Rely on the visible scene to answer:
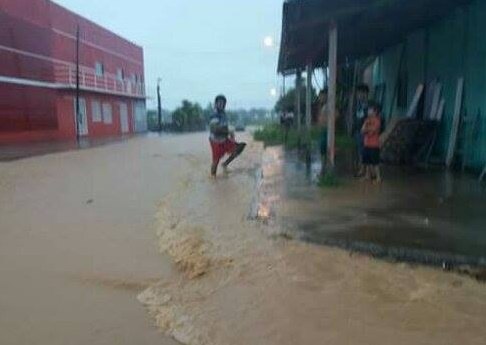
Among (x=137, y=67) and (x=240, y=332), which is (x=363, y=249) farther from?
(x=137, y=67)

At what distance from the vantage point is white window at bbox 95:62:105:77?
3871 centimetres

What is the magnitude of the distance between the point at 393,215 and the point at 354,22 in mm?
4688

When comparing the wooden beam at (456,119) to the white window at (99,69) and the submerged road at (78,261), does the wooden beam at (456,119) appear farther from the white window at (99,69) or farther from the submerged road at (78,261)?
the white window at (99,69)

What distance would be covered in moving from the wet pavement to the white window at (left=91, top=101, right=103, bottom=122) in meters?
29.6

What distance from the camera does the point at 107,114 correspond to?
39812mm

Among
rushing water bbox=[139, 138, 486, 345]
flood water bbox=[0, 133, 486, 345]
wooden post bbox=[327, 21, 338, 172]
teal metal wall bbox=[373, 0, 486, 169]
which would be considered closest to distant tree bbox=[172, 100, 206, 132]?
teal metal wall bbox=[373, 0, 486, 169]

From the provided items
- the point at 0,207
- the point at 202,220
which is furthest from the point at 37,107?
the point at 202,220

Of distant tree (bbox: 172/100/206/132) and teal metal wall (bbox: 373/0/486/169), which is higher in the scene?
teal metal wall (bbox: 373/0/486/169)

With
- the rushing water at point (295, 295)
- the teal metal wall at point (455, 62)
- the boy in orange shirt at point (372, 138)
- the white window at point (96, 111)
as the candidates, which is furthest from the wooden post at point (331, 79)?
the white window at point (96, 111)

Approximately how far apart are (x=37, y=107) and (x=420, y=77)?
20.8 meters

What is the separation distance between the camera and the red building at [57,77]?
25609 mm

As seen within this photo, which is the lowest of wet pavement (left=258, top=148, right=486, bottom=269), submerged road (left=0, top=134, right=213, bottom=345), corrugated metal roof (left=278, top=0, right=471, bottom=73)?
submerged road (left=0, top=134, right=213, bottom=345)

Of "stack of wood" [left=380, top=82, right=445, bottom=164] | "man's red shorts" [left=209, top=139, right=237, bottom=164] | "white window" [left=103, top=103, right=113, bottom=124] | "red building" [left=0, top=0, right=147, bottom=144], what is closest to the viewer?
"man's red shorts" [left=209, top=139, right=237, bottom=164]

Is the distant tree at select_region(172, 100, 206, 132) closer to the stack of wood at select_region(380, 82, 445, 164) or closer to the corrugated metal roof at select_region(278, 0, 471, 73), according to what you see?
the corrugated metal roof at select_region(278, 0, 471, 73)
